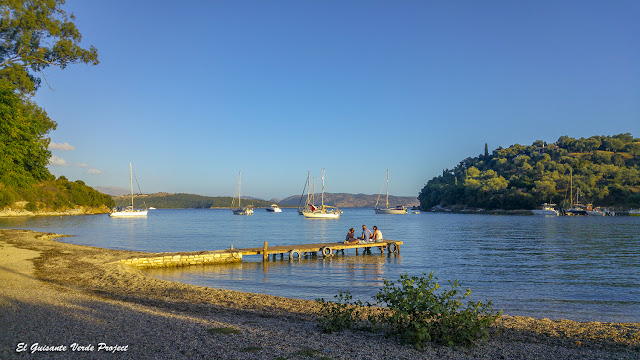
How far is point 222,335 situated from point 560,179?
16093 cm

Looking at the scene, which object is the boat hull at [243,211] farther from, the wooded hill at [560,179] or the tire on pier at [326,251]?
the tire on pier at [326,251]

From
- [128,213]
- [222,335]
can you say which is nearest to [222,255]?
[222,335]

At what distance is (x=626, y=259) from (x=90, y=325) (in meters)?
30.9

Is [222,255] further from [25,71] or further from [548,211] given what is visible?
[548,211]

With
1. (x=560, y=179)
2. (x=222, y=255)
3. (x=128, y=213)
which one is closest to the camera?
(x=222, y=255)

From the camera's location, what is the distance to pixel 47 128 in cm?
2702

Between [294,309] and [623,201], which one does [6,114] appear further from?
[623,201]

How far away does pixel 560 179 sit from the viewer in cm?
14288

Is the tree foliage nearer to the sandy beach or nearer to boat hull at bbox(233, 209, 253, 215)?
the sandy beach

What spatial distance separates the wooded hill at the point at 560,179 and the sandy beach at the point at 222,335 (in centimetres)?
14042

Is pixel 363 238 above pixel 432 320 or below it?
below

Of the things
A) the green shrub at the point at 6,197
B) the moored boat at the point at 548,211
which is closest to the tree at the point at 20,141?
the green shrub at the point at 6,197

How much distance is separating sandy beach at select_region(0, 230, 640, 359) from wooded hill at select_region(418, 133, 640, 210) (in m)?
140

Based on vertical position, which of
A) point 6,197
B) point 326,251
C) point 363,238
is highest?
point 6,197
